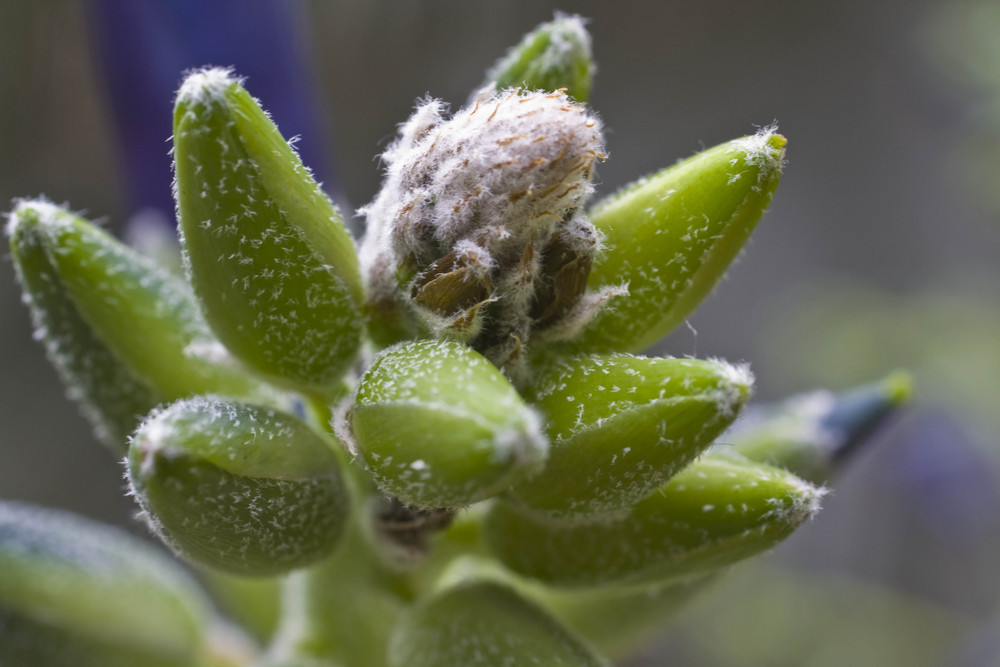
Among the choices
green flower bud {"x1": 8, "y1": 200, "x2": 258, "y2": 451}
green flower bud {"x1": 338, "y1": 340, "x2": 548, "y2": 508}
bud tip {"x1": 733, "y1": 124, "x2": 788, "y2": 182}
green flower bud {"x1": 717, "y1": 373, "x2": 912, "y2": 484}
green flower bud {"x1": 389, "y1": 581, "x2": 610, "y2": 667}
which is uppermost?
green flower bud {"x1": 8, "y1": 200, "x2": 258, "y2": 451}

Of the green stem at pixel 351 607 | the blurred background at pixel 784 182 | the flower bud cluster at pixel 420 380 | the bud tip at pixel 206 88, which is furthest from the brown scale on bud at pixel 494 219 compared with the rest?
the blurred background at pixel 784 182

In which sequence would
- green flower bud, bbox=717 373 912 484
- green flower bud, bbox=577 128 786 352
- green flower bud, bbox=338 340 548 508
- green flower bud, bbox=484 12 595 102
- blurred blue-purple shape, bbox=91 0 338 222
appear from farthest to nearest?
blurred blue-purple shape, bbox=91 0 338 222, green flower bud, bbox=717 373 912 484, green flower bud, bbox=484 12 595 102, green flower bud, bbox=577 128 786 352, green flower bud, bbox=338 340 548 508

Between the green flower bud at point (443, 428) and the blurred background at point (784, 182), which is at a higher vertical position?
the blurred background at point (784, 182)

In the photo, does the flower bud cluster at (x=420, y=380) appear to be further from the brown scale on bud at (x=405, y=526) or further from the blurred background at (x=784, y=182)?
the blurred background at (x=784, y=182)

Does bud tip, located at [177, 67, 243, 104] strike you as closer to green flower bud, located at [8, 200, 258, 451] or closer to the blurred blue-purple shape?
green flower bud, located at [8, 200, 258, 451]

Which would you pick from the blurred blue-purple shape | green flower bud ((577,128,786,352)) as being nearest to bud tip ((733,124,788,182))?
green flower bud ((577,128,786,352))

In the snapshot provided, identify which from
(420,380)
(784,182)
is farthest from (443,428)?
(784,182)
